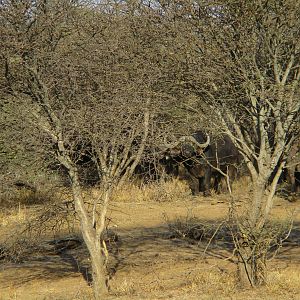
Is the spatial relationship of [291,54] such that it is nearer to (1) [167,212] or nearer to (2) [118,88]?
(2) [118,88]

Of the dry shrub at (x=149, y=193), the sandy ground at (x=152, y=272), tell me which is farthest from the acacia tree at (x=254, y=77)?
the dry shrub at (x=149, y=193)

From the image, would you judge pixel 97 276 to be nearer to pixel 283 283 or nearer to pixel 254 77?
pixel 283 283

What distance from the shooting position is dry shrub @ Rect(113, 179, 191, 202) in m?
19.4

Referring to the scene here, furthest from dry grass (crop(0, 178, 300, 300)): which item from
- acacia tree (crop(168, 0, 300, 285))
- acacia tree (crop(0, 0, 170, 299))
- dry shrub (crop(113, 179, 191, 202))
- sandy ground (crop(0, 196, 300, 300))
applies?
dry shrub (crop(113, 179, 191, 202))

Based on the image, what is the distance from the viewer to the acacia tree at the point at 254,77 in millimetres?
8633

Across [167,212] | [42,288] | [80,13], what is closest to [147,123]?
[80,13]

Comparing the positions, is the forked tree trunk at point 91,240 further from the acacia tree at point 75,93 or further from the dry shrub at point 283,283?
the dry shrub at point 283,283

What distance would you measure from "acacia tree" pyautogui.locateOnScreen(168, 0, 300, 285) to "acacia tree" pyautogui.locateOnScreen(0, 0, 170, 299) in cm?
80

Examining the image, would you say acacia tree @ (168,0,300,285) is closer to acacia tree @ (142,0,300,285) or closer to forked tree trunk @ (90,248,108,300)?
acacia tree @ (142,0,300,285)

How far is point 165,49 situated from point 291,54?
66.3 inches

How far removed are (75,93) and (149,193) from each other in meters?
11.0

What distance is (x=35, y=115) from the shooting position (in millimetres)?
8617

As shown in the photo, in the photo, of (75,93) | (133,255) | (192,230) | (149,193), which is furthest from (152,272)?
(149,193)

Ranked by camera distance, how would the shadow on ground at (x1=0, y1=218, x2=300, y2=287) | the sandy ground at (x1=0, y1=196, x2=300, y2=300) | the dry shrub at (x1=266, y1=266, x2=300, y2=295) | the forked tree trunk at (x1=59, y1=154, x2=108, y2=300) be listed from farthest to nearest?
the shadow on ground at (x1=0, y1=218, x2=300, y2=287), the sandy ground at (x1=0, y1=196, x2=300, y2=300), the forked tree trunk at (x1=59, y1=154, x2=108, y2=300), the dry shrub at (x1=266, y1=266, x2=300, y2=295)
